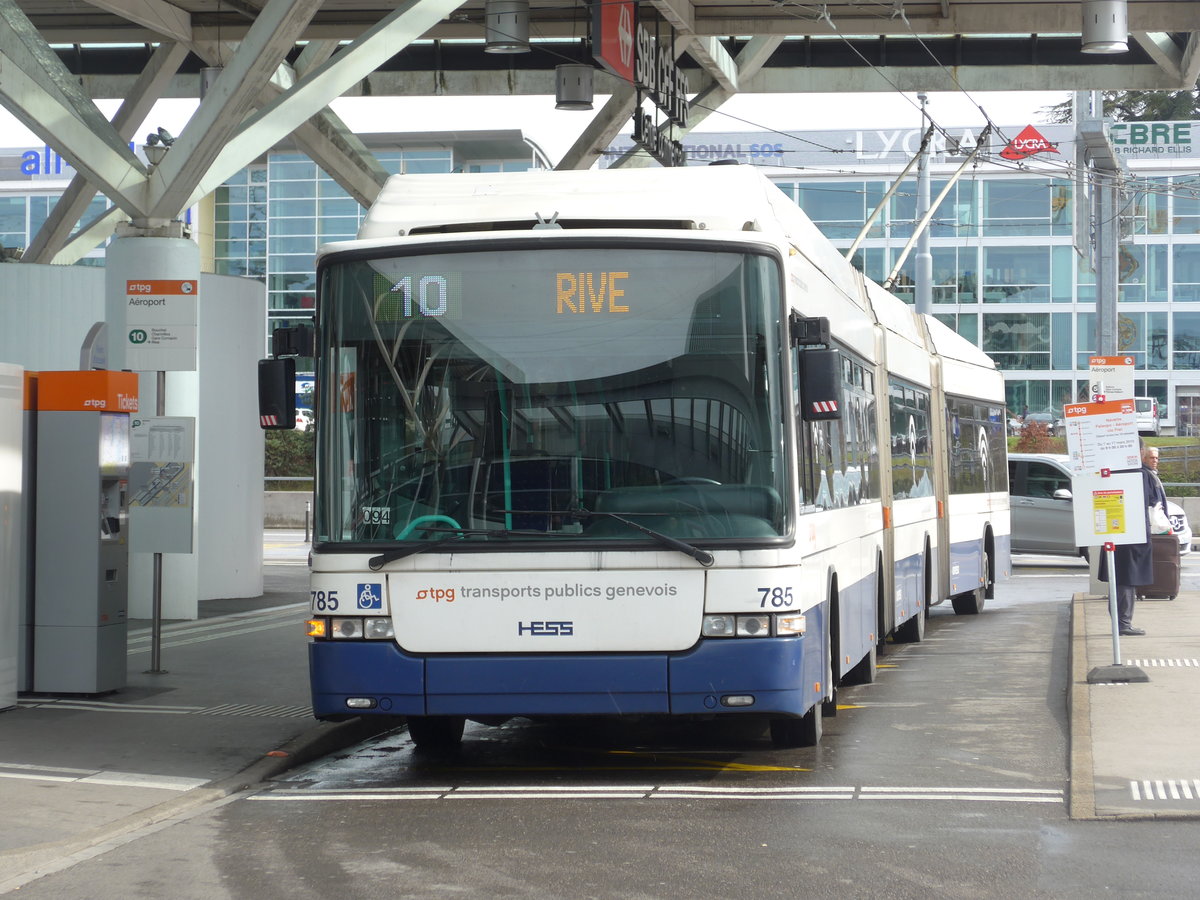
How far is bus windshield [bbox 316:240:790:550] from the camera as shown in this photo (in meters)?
8.38

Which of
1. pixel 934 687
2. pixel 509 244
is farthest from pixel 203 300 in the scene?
pixel 509 244

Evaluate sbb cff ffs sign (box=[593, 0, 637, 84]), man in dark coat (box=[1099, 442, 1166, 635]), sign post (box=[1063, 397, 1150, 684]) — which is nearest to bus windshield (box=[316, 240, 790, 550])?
sign post (box=[1063, 397, 1150, 684])

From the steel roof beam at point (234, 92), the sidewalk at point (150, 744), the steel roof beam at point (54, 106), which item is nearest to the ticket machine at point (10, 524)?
the sidewalk at point (150, 744)

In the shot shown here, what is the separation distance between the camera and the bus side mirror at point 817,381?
8617 mm

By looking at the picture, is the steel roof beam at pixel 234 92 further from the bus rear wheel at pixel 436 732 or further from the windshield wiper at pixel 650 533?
the windshield wiper at pixel 650 533

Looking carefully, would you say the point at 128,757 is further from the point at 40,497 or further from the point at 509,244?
the point at 509,244

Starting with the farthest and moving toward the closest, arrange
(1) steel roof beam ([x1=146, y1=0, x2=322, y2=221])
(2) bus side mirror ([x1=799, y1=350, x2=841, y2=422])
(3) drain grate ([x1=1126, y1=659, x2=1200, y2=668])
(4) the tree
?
(4) the tree → (1) steel roof beam ([x1=146, y1=0, x2=322, y2=221]) → (3) drain grate ([x1=1126, y1=659, x2=1200, y2=668]) → (2) bus side mirror ([x1=799, y1=350, x2=841, y2=422])

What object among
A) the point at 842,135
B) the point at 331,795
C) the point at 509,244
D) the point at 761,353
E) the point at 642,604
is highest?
the point at 842,135

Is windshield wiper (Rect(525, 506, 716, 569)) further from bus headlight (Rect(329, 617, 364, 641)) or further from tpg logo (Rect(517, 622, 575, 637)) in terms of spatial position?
bus headlight (Rect(329, 617, 364, 641))

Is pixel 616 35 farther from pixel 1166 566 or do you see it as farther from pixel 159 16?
pixel 1166 566

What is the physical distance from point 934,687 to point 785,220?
4567 mm

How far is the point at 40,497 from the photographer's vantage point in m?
11.5

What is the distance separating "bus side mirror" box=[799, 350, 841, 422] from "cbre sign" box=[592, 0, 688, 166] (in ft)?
25.1

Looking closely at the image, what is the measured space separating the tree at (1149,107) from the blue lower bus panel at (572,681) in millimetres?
63859
